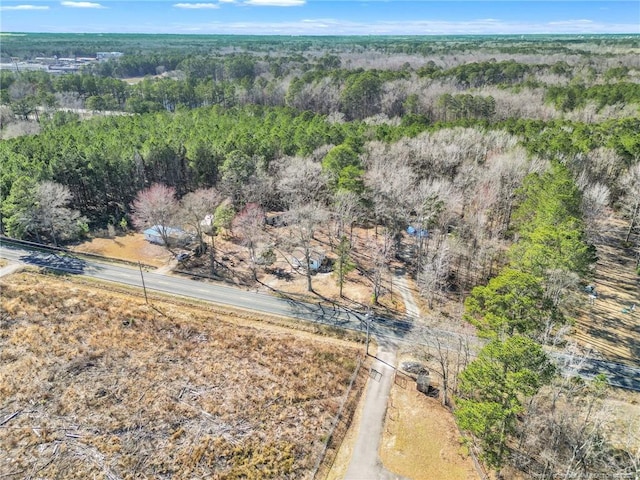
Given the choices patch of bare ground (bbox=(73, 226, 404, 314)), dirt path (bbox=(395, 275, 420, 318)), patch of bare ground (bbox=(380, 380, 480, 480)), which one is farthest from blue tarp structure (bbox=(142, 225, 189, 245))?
patch of bare ground (bbox=(380, 380, 480, 480))

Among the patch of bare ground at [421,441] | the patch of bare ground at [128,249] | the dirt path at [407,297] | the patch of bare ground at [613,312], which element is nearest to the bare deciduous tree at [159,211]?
the patch of bare ground at [128,249]

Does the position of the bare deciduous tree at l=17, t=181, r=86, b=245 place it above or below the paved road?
above

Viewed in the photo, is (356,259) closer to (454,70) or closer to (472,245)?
(472,245)

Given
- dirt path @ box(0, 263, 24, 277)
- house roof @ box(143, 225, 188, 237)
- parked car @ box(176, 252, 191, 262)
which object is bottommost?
parked car @ box(176, 252, 191, 262)

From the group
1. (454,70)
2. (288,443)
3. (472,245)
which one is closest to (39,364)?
(288,443)

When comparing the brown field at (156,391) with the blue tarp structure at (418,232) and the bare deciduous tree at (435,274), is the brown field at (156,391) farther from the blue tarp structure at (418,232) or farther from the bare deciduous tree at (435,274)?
the blue tarp structure at (418,232)

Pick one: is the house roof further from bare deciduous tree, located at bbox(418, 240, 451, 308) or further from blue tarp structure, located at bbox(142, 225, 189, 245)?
bare deciduous tree, located at bbox(418, 240, 451, 308)
